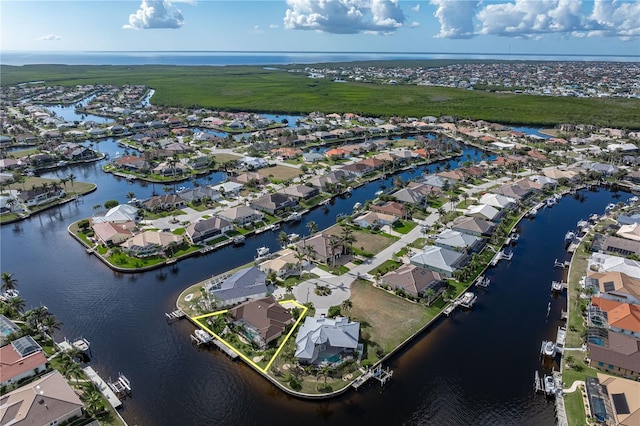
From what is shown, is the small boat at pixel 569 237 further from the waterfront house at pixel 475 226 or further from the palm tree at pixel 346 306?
the palm tree at pixel 346 306

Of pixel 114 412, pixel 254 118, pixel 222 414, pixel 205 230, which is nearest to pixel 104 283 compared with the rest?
pixel 205 230

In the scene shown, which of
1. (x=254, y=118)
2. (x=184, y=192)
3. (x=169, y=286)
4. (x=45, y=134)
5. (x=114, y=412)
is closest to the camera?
(x=114, y=412)

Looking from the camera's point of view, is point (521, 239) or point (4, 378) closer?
point (4, 378)

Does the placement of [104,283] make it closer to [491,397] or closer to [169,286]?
[169,286]

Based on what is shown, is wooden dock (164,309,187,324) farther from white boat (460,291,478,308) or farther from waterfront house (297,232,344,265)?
white boat (460,291,478,308)

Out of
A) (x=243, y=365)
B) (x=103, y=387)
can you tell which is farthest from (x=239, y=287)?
(x=103, y=387)

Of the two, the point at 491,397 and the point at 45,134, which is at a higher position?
the point at 45,134

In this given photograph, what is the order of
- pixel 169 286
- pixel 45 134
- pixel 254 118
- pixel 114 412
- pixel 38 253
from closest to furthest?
pixel 114 412
pixel 169 286
pixel 38 253
pixel 45 134
pixel 254 118
